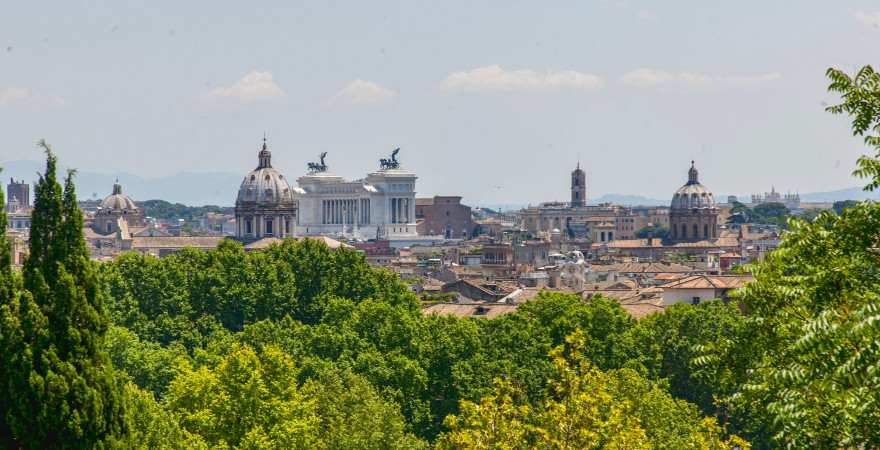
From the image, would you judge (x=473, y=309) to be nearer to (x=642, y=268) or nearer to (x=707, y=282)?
(x=707, y=282)

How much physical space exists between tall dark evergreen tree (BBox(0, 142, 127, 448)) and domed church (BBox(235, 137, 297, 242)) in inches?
6041

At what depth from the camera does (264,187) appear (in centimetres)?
18638

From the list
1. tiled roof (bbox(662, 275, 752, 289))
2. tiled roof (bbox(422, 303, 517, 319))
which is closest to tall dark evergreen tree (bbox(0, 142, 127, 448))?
tiled roof (bbox(422, 303, 517, 319))

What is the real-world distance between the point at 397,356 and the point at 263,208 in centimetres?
12745

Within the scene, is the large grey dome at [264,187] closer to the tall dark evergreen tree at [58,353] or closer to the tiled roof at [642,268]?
the tiled roof at [642,268]

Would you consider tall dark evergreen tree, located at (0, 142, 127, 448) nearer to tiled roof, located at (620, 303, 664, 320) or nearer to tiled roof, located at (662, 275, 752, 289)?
tiled roof, located at (620, 303, 664, 320)

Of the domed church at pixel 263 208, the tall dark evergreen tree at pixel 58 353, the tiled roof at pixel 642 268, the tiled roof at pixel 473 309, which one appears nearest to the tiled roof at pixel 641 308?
the tiled roof at pixel 473 309

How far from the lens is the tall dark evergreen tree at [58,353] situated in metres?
28.4

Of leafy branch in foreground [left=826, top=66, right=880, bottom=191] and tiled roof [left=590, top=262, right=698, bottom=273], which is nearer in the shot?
leafy branch in foreground [left=826, top=66, right=880, bottom=191]

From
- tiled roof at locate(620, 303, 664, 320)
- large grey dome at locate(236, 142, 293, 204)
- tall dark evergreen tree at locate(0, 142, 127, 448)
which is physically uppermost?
large grey dome at locate(236, 142, 293, 204)

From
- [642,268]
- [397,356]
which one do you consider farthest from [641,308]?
[642,268]

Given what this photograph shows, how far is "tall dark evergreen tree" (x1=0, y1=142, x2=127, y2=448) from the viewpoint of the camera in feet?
93.3

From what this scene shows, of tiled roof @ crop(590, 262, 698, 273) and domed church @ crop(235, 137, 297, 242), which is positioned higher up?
domed church @ crop(235, 137, 297, 242)

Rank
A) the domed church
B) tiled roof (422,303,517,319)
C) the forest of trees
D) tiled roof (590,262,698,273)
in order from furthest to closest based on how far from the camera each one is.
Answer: the domed church < tiled roof (590,262,698,273) < tiled roof (422,303,517,319) < the forest of trees
